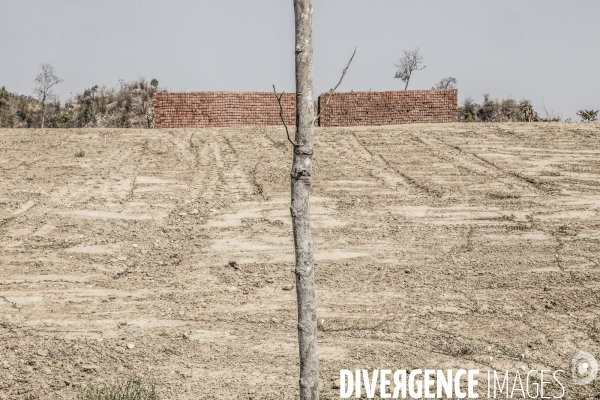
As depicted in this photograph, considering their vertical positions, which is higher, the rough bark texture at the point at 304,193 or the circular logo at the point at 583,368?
the rough bark texture at the point at 304,193

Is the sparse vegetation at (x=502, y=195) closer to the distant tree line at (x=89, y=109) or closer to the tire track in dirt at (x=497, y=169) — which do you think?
the tire track in dirt at (x=497, y=169)

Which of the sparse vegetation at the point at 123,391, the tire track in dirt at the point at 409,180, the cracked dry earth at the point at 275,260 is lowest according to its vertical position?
the sparse vegetation at the point at 123,391

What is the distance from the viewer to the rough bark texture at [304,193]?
3.58m

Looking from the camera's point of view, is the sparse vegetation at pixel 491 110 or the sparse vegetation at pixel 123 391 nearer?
the sparse vegetation at pixel 123 391

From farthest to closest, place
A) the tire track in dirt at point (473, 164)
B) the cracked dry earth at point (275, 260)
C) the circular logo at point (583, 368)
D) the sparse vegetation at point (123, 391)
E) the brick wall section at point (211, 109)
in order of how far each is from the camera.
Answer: the brick wall section at point (211, 109)
the tire track in dirt at point (473, 164)
the cracked dry earth at point (275, 260)
the circular logo at point (583, 368)
the sparse vegetation at point (123, 391)

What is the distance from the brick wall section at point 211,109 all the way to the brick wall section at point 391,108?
1.65 meters

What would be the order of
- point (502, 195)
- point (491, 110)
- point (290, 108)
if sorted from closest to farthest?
point (502, 195), point (290, 108), point (491, 110)

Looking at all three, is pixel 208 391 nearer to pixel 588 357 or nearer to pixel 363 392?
pixel 363 392

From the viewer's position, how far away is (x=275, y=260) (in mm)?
9000

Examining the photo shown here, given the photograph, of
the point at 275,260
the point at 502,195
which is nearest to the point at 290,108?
the point at 502,195

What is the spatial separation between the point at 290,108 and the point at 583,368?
1524cm

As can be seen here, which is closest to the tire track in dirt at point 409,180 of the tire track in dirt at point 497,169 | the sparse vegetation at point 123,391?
the tire track in dirt at point 497,169

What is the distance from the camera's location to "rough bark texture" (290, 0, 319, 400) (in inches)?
141

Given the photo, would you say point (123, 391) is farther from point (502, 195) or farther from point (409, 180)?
point (409, 180)
